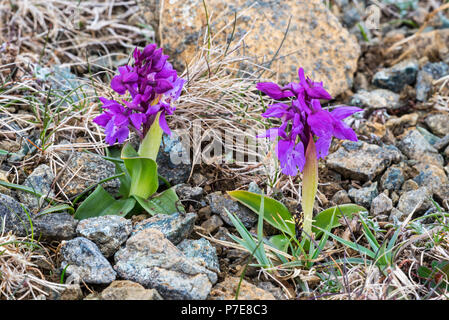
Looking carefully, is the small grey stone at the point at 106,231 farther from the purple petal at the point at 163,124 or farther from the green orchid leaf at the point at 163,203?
the purple petal at the point at 163,124

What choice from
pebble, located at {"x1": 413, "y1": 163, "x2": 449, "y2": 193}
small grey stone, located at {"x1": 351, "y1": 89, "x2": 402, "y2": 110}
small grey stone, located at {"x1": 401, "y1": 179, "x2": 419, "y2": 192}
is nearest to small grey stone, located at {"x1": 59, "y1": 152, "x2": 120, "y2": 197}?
small grey stone, located at {"x1": 401, "y1": 179, "x2": 419, "y2": 192}

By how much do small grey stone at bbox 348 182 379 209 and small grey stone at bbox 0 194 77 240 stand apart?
160 cm

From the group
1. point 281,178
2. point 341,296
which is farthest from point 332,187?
point 341,296

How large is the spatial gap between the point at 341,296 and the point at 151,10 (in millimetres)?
3083

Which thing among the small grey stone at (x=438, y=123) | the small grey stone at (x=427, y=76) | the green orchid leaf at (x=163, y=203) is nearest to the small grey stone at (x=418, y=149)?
the small grey stone at (x=438, y=123)

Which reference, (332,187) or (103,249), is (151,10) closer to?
(332,187)

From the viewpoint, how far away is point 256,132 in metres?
3.52

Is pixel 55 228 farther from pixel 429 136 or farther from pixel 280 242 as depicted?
pixel 429 136

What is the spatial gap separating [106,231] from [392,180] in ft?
5.83

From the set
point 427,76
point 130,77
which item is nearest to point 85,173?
point 130,77

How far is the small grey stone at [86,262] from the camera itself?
2389 mm

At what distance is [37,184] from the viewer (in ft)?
9.76

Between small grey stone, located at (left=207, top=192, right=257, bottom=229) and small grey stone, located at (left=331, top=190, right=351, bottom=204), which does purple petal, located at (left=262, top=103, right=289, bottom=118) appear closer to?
small grey stone, located at (left=207, top=192, right=257, bottom=229)

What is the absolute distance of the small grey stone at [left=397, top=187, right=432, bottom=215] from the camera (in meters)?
3.13
